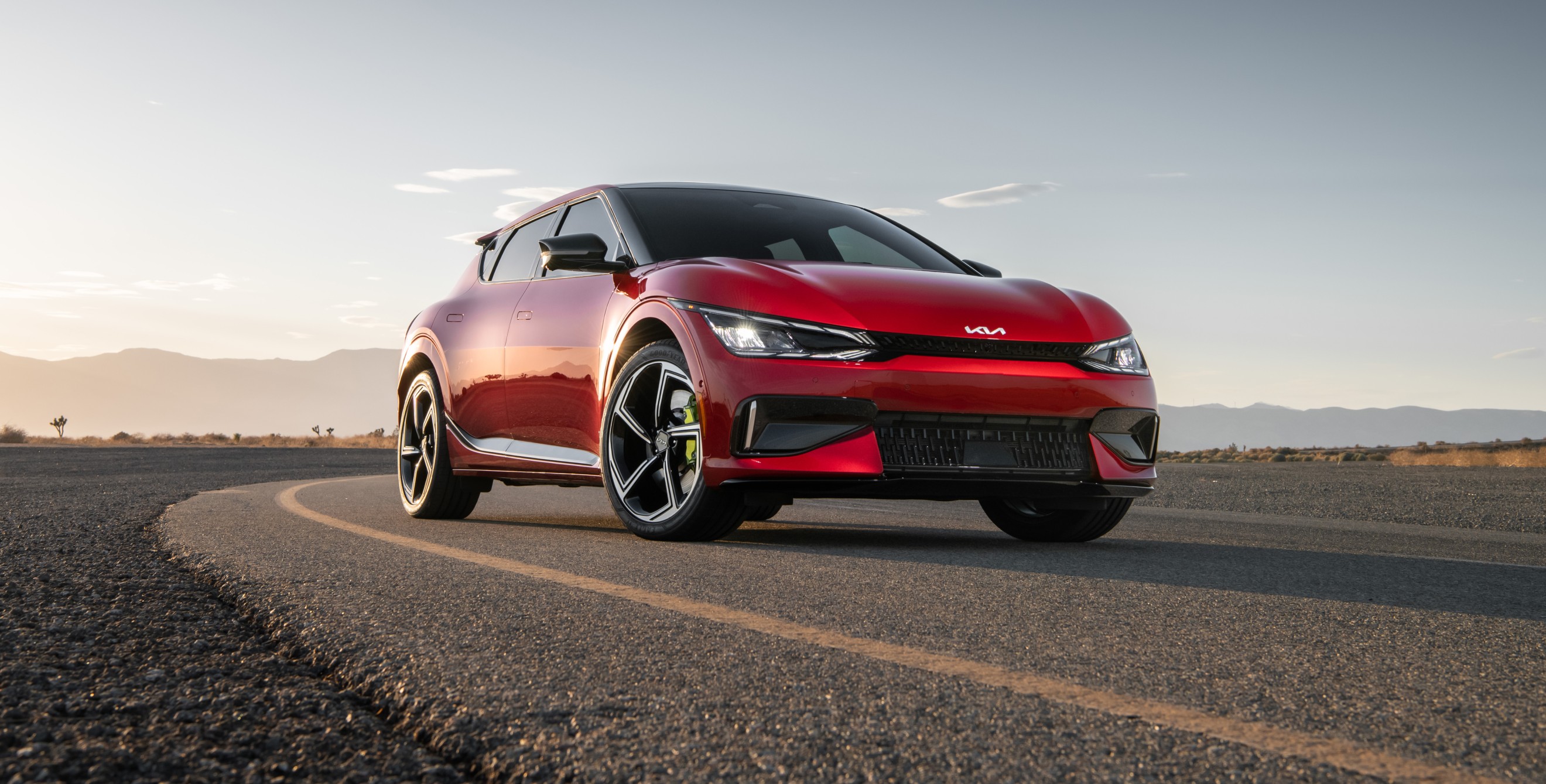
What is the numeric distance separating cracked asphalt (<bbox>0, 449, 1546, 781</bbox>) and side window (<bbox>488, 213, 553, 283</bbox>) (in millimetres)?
1728

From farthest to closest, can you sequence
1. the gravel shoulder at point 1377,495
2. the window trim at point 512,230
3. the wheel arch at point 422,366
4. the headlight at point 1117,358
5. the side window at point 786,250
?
the gravel shoulder at point 1377,495
the wheel arch at point 422,366
the window trim at point 512,230
the side window at point 786,250
the headlight at point 1117,358

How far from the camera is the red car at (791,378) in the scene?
431 centimetres

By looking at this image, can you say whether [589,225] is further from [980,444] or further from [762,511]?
[980,444]

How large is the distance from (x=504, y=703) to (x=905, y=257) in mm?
4148

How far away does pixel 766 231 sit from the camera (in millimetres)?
5758

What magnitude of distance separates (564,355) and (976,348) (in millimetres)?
1999

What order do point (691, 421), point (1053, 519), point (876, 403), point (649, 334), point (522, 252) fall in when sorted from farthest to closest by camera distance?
point (522, 252), point (1053, 519), point (649, 334), point (691, 421), point (876, 403)

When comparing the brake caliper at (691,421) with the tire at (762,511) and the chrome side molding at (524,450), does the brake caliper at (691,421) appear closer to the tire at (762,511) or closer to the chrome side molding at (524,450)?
the tire at (762,511)

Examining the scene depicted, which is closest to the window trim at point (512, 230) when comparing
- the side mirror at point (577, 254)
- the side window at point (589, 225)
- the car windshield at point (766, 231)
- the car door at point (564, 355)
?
the side window at point (589, 225)

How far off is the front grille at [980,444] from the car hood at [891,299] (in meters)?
0.32

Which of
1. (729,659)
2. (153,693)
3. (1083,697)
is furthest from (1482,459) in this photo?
(153,693)

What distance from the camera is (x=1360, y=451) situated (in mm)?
33062

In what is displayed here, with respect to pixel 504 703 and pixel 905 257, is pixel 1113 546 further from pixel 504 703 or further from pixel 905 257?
pixel 504 703

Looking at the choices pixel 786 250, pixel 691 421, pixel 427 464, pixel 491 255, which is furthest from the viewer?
pixel 491 255
